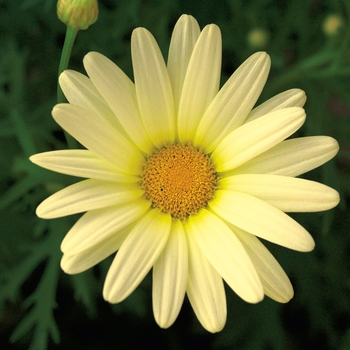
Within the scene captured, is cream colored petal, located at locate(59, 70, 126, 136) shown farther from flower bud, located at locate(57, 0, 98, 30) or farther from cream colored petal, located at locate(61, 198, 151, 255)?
cream colored petal, located at locate(61, 198, 151, 255)

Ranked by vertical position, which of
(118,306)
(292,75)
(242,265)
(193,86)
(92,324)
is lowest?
(92,324)

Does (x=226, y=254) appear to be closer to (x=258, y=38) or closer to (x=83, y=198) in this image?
(x=83, y=198)

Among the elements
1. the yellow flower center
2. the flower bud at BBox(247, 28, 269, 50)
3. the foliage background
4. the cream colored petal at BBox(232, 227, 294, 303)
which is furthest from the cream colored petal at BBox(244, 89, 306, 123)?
the flower bud at BBox(247, 28, 269, 50)

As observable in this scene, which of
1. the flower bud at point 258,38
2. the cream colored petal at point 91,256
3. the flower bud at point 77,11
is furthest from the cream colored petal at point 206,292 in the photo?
the flower bud at point 258,38

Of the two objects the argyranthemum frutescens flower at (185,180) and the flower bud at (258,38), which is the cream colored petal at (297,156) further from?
the flower bud at (258,38)

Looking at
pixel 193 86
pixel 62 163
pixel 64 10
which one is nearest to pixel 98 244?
pixel 62 163

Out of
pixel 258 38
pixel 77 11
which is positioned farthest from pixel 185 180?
pixel 258 38

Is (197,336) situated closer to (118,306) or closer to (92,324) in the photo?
(92,324)
